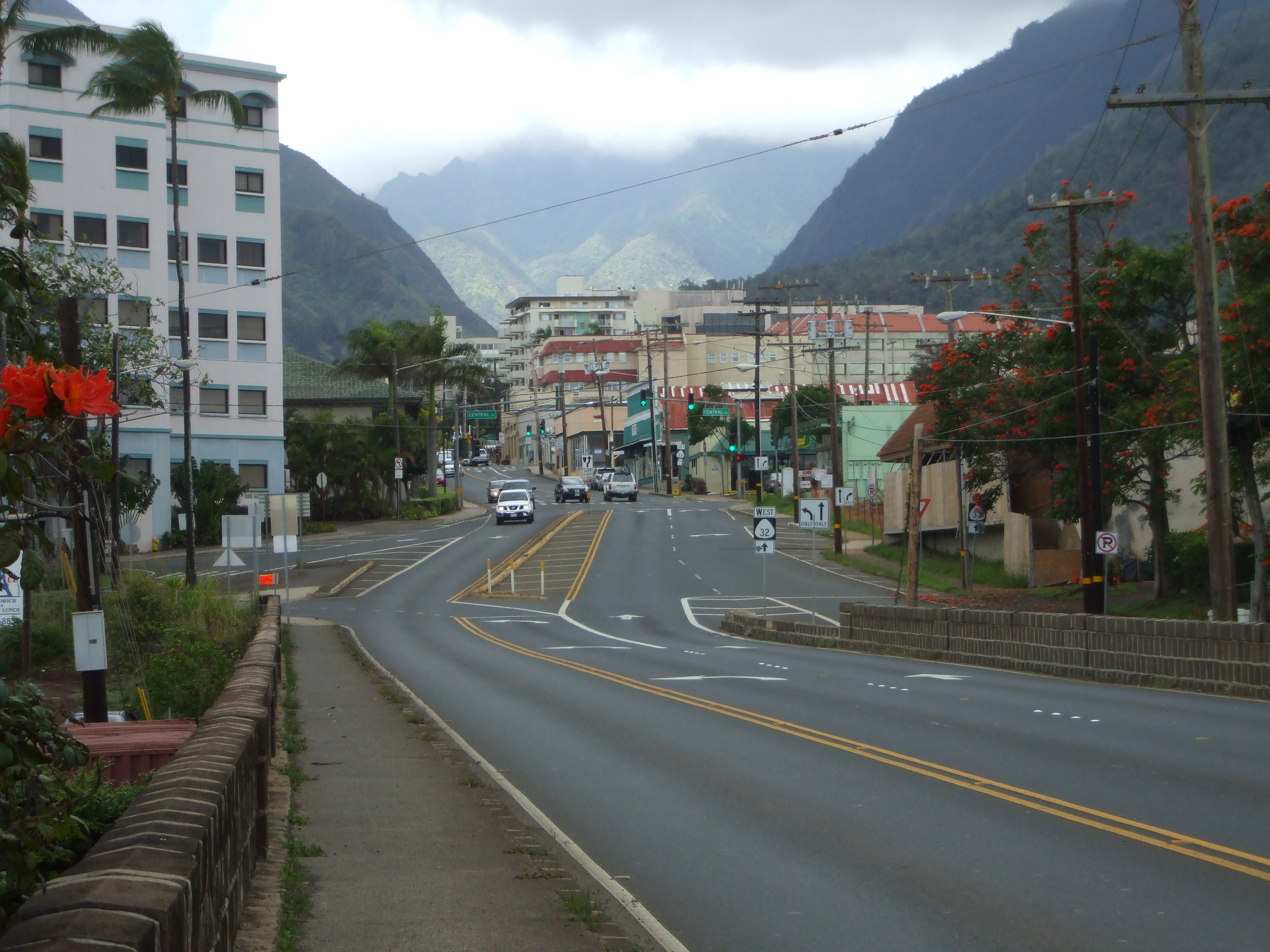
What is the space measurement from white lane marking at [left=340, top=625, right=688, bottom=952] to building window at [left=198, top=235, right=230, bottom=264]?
49.7 meters

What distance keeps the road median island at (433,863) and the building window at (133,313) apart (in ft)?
105

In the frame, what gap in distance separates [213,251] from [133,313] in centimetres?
1302

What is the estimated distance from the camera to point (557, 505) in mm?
81438

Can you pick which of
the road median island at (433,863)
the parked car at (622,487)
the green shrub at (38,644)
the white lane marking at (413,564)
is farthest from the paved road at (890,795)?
the parked car at (622,487)

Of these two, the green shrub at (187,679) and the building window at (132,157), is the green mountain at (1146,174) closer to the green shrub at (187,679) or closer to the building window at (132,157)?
the building window at (132,157)

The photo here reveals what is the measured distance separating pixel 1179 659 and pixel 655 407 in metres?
91.7

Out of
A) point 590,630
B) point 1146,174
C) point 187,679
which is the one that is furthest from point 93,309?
point 1146,174

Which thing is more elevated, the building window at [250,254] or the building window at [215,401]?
the building window at [250,254]

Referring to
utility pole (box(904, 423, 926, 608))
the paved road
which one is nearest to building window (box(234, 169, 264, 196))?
utility pole (box(904, 423, 926, 608))

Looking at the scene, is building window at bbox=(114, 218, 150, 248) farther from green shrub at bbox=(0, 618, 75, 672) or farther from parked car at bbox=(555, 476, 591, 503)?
green shrub at bbox=(0, 618, 75, 672)

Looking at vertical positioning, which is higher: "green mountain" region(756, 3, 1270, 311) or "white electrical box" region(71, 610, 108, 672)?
"green mountain" region(756, 3, 1270, 311)

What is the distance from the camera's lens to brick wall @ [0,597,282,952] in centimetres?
329

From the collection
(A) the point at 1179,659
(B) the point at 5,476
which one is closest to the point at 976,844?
(B) the point at 5,476

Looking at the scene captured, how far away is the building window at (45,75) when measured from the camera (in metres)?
55.1
